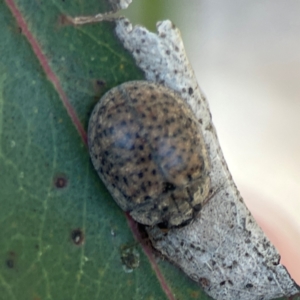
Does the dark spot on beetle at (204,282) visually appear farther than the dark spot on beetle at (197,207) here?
Yes

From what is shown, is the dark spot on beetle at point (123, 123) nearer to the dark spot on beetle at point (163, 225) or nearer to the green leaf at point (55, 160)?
the green leaf at point (55, 160)

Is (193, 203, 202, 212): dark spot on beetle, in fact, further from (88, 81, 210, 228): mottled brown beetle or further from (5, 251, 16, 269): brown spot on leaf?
(5, 251, 16, 269): brown spot on leaf

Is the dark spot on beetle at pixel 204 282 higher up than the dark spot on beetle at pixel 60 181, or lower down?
lower down

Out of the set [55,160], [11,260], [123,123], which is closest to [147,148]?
[123,123]

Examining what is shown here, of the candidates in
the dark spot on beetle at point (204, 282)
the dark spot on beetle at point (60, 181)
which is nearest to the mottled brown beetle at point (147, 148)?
the dark spot on beetle at point (60, 181)

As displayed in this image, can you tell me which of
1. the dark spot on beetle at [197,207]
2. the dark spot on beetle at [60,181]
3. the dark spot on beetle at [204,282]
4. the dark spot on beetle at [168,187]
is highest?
the dark spot on beetle at [60,181]

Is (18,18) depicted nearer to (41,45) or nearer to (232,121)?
(41,45)

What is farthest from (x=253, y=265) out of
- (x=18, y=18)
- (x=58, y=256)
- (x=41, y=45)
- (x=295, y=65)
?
(x=295, y=65)

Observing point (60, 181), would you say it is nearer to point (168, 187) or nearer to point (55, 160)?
point (55, 160)
